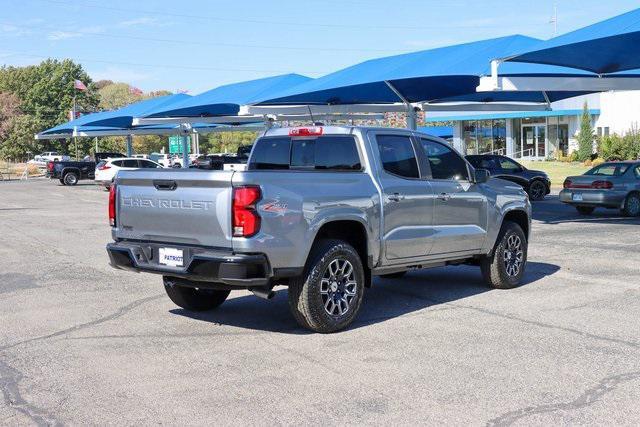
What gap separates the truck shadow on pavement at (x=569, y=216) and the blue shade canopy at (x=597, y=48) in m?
3.79

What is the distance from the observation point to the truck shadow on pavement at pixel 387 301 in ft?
25.5

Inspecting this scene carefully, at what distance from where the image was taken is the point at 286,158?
8398 mm

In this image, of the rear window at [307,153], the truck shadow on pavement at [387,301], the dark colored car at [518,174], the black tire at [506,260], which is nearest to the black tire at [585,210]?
the dark colored car at [518,174]

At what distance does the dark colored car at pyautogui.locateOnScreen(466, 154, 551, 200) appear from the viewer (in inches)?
977

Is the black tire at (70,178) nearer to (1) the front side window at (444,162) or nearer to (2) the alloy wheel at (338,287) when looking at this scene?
(1) the front side window at (444,162)

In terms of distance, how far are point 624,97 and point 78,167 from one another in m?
36.7

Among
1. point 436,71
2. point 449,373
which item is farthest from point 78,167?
point 449,373

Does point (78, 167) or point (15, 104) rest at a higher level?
point (15, 104)

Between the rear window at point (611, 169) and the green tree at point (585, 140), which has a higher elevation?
the green tree at point (585, 140)

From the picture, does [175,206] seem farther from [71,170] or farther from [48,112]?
[48,112]

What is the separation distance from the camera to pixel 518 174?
82.2ft

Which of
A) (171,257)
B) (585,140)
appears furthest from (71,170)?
(171,257)

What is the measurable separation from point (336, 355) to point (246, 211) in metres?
1.44

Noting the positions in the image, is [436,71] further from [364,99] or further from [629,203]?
[364,99]
